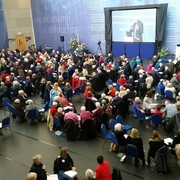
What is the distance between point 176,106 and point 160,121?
0.74 m

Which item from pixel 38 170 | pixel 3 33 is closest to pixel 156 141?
pixel 38 170

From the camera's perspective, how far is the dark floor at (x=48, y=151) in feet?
21.4

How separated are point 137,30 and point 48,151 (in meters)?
14.1

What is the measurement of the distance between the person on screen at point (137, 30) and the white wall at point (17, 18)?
1145cm

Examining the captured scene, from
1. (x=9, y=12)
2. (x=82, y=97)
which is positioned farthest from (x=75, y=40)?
(x=82, y=97)

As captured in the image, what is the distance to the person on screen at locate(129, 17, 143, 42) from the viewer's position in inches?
747

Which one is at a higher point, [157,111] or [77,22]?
[77,22]

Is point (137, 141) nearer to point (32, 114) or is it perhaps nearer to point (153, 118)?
point (153, 118)

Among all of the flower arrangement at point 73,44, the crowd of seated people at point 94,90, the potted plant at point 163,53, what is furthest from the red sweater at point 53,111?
the flower arrangement at point 73,44

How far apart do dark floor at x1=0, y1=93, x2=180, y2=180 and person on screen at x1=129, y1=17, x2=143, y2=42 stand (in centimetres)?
1106

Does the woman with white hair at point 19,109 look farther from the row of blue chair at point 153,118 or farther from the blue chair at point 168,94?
the blue chair at point 168,94

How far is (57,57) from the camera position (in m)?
18.5

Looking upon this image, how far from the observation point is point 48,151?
7.75 meters

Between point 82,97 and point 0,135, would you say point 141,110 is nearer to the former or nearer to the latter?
point 82,97
